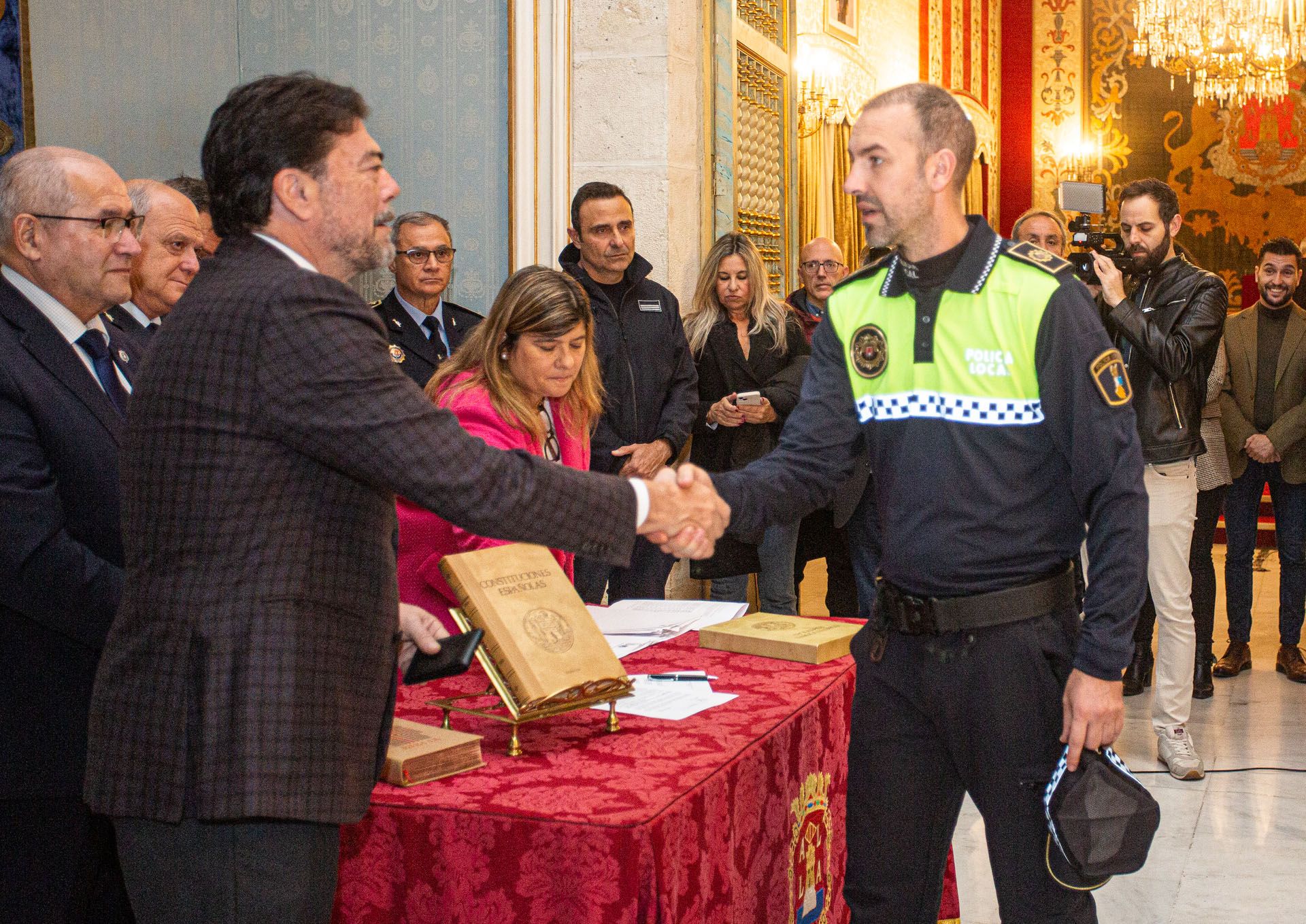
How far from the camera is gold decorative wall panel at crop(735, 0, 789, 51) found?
601 centimetres

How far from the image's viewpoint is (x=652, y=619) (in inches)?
116

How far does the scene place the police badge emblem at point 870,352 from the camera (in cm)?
209

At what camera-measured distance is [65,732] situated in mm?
2041

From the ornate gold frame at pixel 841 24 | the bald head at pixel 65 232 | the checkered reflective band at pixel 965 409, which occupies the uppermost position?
the ornate gold frame at pixel 841 24

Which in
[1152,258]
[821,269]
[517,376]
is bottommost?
[517,376]

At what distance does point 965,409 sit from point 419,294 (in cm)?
273

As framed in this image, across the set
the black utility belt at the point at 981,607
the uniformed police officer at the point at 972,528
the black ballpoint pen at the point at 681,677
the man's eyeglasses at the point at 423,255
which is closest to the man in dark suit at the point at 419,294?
the man's eyeglasses at the point at 423,255

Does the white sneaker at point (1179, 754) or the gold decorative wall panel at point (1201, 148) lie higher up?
the gold decorative wall panel at point (1201, 148)

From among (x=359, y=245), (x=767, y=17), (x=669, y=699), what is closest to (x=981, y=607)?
(x=669, y=699)

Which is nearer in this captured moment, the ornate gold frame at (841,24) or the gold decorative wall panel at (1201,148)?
the ornate gold frame at (841,24)

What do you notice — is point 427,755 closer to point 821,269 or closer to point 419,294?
point 419,294

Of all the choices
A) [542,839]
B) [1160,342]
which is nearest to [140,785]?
[542,839]

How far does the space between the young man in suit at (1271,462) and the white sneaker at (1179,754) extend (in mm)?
1411

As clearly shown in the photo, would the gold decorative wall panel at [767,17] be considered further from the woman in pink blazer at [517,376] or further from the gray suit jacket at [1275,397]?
the woman in pink blazer at [517,376]
